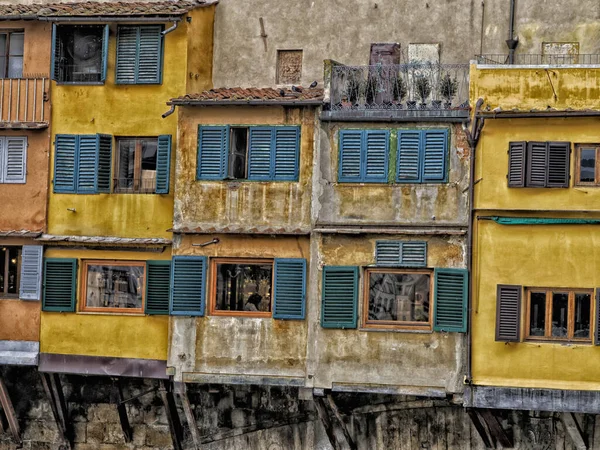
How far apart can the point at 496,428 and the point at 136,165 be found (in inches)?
351

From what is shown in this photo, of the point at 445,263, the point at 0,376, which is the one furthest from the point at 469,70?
the point at 0,376

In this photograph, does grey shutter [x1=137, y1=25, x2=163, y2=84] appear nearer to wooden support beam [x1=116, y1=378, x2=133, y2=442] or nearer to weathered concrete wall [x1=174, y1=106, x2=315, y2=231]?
weathered concrete wall [x1=174, y1=106, x2=315, y2=231]

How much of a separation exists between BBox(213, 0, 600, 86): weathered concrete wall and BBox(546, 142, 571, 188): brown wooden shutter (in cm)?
347

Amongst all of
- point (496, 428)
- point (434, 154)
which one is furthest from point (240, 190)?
point (496, 428)

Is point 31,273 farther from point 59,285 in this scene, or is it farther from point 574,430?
point 574,430

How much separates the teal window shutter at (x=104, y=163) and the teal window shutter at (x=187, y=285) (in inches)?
90.8

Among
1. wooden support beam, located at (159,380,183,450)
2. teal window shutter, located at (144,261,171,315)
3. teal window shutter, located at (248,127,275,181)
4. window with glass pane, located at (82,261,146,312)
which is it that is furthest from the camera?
wooden support beam, located at (159,380,183,450)

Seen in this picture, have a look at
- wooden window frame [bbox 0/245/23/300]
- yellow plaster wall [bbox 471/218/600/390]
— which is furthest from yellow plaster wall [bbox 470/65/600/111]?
wooden window frame [bbox 0/245/23/300]

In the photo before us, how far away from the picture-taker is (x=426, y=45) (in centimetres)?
2894

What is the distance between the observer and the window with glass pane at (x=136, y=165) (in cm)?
2847

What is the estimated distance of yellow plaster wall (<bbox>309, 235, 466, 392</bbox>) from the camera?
86.0 ft

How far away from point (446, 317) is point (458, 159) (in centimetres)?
296

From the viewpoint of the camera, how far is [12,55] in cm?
2931

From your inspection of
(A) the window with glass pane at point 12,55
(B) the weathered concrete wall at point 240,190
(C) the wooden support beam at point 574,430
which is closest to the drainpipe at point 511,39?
(B) the weathered concrete wall at point 240,190
